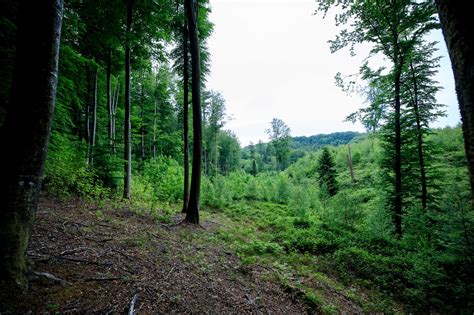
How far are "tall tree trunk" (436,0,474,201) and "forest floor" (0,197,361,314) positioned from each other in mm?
3254

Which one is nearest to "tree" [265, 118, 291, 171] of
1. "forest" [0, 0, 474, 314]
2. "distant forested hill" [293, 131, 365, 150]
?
"forest" [0, 0, 474, 314]

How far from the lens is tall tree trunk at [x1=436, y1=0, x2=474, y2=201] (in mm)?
1181

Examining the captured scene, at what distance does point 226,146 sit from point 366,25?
109 ft

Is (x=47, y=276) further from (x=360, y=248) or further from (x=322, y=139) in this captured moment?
(x=322, y=139)

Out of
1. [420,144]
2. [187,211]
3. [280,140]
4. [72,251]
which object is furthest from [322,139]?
[72,251]

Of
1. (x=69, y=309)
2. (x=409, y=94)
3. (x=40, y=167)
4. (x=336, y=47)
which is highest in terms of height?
(x=336, y=47)

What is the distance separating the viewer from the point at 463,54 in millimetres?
1217

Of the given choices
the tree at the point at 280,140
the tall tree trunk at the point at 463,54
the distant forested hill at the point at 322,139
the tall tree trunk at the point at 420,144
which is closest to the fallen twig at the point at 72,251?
the tall tree trunk at the point at 463,54

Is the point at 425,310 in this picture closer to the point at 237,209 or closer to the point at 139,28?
the point at 237,209

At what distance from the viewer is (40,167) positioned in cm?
203

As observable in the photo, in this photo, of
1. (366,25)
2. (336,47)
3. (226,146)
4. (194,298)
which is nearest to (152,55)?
(336,47)

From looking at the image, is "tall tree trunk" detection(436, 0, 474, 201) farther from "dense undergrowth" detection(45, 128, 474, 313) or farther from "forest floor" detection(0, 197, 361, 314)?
"dense undergrowth" detection(45, 128, 474, 313)

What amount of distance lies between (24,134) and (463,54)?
341 centimetres

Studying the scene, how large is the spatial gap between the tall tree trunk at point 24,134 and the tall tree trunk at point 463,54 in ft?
10.6
